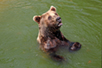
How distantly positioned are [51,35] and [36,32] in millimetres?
2189

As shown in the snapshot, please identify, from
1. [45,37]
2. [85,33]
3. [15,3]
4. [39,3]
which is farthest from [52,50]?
Result: [15,3]

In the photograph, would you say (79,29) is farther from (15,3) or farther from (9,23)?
(15,3)

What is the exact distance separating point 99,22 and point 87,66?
11.2ft

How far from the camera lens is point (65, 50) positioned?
21.5 feet

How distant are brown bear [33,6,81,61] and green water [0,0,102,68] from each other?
293 mm

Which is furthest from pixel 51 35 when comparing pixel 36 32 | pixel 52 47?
pixel 36 32

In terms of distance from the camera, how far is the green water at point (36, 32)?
244 inches

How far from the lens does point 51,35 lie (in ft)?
19.8

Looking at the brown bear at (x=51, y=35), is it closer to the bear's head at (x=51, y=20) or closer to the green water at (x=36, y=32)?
the bear's head at (x=51, y=20)

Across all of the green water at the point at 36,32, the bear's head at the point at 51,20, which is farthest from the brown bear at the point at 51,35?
the green water at the point at 36,32

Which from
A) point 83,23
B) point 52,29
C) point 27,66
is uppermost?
point 52,29

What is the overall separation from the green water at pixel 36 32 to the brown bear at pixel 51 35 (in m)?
0.29

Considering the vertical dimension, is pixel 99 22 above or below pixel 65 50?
above

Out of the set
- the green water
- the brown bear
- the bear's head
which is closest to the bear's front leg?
the brown bear
